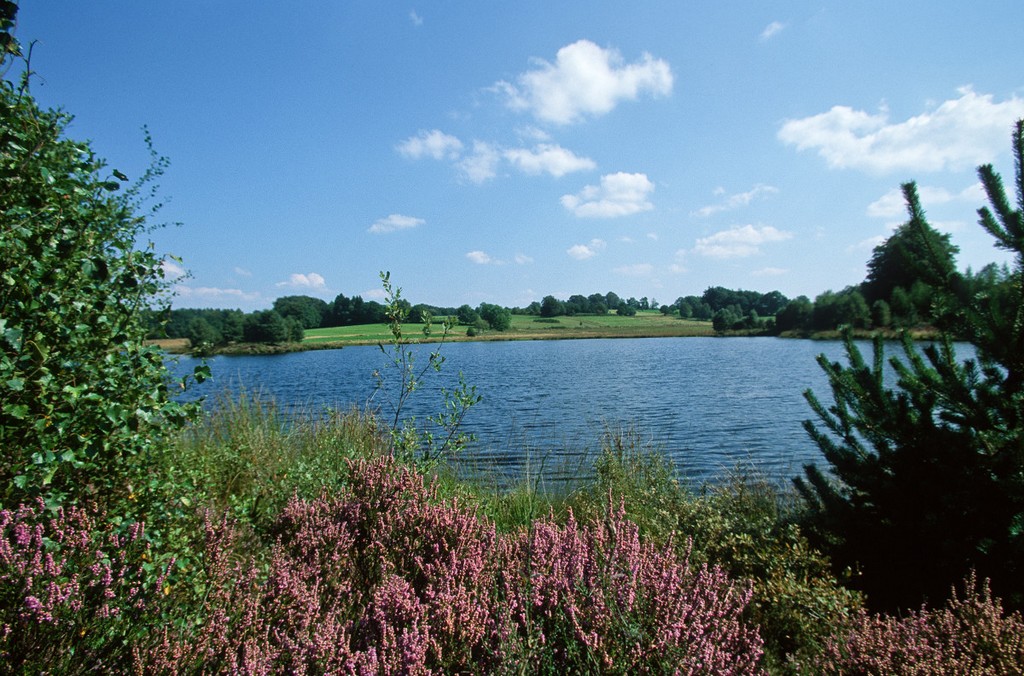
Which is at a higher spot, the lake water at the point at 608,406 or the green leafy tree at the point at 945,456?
the green leafy tree at the point at 945,456

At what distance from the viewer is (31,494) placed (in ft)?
8.29

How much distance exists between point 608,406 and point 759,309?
122 m

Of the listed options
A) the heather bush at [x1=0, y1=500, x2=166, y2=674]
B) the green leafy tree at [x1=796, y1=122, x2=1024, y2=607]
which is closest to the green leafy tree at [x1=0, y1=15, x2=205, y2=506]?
the heather bush at [x1=0, y1=500, x2=166, y2=674]

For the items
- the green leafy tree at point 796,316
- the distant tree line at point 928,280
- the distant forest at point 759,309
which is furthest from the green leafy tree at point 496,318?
the distant tree line at point 928,280

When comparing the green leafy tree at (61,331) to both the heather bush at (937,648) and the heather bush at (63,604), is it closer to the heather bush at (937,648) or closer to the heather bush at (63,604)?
the heather bush at (63,604)

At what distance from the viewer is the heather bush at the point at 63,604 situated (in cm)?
206

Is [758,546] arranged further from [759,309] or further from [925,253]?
[759,309]

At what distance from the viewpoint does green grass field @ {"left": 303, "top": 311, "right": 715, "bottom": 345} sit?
82.6m

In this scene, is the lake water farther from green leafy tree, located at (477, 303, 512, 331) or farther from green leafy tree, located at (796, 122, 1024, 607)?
green leafy tree, located at (477, 303, 512, 331)

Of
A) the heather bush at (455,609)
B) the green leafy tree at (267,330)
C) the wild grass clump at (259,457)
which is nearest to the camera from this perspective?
the heather bush at (455,609)

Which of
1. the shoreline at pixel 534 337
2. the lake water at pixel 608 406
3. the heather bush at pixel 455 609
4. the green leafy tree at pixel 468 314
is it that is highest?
the green leafy tree at pixel 468 314

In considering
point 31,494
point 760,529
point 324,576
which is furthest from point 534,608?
point 760,529

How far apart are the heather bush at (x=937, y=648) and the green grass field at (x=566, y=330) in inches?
2835

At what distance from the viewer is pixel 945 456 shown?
157 inches
